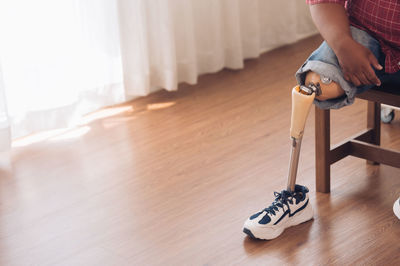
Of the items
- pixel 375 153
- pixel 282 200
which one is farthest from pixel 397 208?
pixel 282 200

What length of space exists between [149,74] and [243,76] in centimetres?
46

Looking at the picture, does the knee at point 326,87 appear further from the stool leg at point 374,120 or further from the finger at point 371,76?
the stool leg at point 374,120

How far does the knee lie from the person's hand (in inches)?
1.3

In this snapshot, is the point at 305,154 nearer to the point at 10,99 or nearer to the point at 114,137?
the point at 114,137

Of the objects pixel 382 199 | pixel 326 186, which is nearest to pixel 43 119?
pixel 326 186

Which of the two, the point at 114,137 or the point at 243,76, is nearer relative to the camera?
the point at 114,137

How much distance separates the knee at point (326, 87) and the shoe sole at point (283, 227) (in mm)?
345

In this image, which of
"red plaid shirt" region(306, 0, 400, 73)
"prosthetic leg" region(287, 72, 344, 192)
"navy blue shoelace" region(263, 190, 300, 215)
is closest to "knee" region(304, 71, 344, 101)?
"prosthetic leg" region(287, 72, 344, 192)

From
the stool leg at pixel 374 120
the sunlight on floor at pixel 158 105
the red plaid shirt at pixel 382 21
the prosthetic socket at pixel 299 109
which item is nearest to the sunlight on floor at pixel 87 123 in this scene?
the sunlight on floor at pixel 158 105

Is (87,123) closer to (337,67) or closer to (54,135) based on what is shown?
(54,135)

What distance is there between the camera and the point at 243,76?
294 centimetres

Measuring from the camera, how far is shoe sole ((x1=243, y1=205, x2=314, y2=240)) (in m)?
1.67

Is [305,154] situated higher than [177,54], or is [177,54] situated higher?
[177,54]

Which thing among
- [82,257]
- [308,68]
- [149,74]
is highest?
[308,68]
